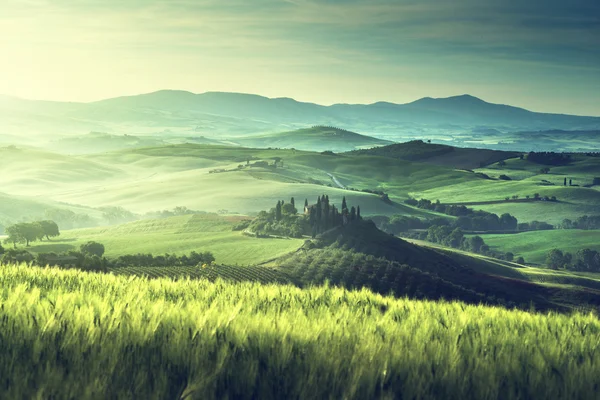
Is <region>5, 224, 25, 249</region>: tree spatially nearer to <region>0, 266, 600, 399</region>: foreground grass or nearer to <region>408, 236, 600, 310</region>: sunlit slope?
<region>408, 236, 600, 310</region>: sunlit slope

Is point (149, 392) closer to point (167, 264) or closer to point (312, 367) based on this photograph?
point (312, 367)

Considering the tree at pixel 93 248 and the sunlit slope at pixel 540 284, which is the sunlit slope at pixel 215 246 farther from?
the sunlit slope at pixel 540 284

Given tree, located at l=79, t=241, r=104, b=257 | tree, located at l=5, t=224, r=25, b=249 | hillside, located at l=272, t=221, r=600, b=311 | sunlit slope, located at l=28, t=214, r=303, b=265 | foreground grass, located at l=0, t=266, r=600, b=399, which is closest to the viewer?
foreground grass, located at l=0, t=266, r=600, b=399

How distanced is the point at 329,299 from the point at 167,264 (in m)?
103

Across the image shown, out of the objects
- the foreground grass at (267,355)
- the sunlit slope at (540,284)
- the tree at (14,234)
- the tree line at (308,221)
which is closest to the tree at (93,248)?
the tree at (14,234)

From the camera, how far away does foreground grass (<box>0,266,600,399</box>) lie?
26.4 feet

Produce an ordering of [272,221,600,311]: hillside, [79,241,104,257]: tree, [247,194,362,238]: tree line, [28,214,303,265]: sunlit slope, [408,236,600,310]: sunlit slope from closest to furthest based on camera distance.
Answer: [272,221,600,311]: hillside < [408,236,600,310]: sunlit slope < [28,214,303,265]: sunlit slope < [79,241,104,257]: tree < [247,194,362,238]: tree line

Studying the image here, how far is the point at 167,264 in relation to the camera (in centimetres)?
11431

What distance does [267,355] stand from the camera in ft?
29.0

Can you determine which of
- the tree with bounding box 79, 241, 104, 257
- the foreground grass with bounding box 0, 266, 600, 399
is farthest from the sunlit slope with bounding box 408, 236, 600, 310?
the foreground grass with bounding box 0, 266, 600, 399

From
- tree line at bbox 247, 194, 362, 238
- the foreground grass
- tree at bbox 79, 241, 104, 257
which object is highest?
the foreground grass

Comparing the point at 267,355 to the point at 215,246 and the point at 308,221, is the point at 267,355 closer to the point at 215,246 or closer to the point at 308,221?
the point at 215,246

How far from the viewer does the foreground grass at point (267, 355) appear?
805cm

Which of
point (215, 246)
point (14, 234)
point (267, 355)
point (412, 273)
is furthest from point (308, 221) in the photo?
point (267, 355)
